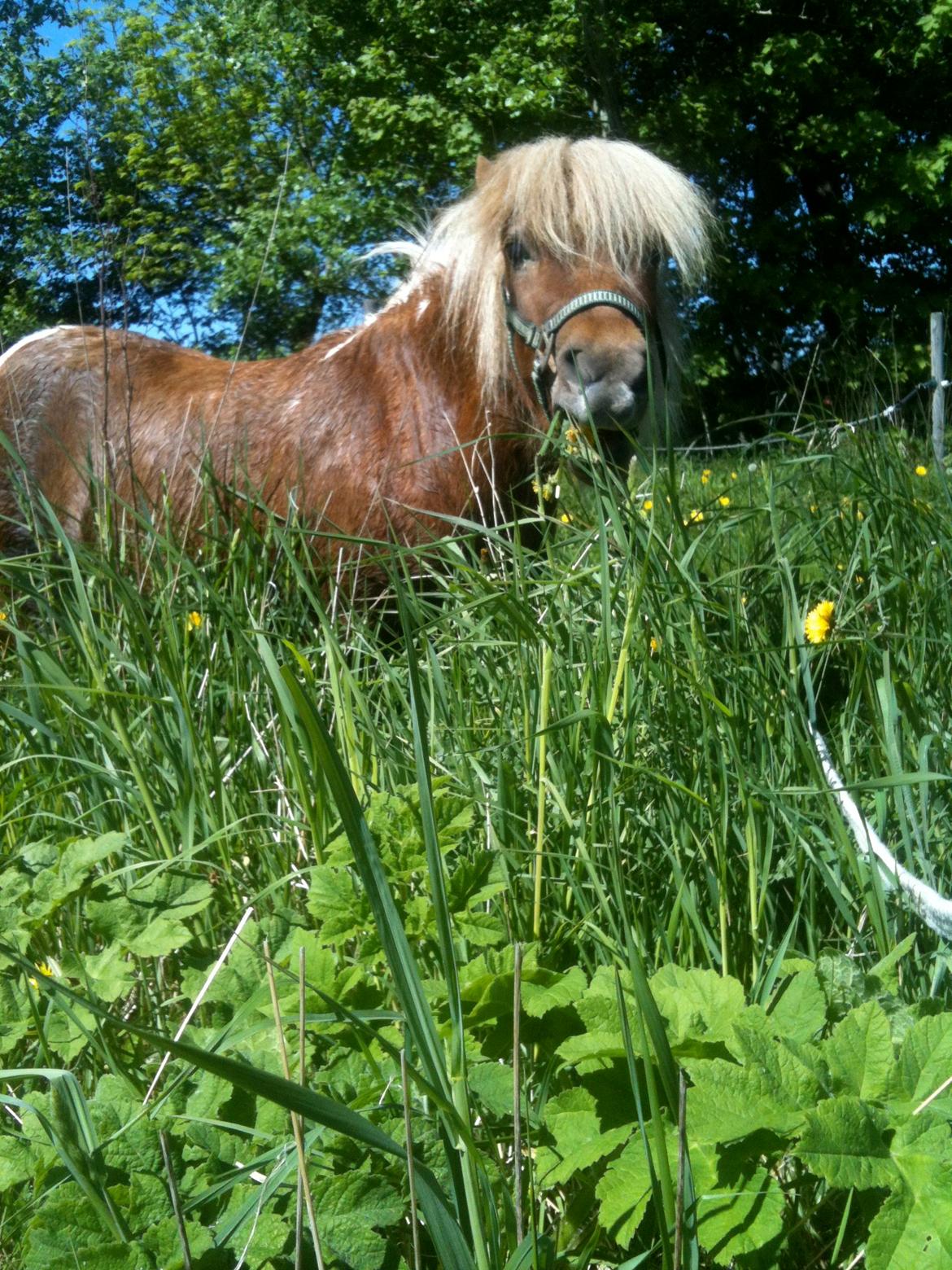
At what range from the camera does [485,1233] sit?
101cm

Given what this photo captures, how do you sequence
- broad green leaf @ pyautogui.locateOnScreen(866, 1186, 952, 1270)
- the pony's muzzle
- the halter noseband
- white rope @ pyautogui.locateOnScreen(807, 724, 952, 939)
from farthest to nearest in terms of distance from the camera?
the halter noseband < the pony's muzzle < white rope @ pyautogui.locateOnScreen(807, 724, 952, 939) < broad green leaf @ pyautogui.locateOnScreen(866, 1186, 952, 1270)

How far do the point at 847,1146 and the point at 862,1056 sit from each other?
0.40ft

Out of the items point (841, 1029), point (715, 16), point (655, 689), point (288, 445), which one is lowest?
point (841, 1029)

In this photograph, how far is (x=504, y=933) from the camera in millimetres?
1508

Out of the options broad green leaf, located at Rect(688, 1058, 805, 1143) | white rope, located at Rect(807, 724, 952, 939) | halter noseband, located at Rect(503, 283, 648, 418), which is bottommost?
broad green leaf, located at Rect(688, 1058, 805, 1143)

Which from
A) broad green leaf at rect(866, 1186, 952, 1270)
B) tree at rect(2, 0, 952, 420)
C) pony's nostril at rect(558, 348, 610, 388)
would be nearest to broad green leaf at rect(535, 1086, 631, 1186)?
broad green leaf at rect(866, 1186, 952, 1270)

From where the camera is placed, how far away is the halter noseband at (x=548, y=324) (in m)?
3.27

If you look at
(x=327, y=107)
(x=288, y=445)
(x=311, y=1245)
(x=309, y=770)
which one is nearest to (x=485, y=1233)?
(x=311, y=1245)

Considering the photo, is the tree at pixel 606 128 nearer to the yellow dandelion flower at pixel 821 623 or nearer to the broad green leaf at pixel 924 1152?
the yellow dandelion flower at pixel 821 623

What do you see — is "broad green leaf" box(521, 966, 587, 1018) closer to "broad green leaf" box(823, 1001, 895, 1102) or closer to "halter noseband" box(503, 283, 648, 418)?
"broad green leaf" box(823, 1001, 895, 1102)

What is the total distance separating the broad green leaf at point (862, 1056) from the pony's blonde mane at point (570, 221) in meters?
2.72

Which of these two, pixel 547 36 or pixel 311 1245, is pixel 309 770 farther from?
pixel 547 36

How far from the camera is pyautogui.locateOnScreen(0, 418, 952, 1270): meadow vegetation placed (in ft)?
3.25

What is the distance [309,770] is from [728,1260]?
1.09 metres
